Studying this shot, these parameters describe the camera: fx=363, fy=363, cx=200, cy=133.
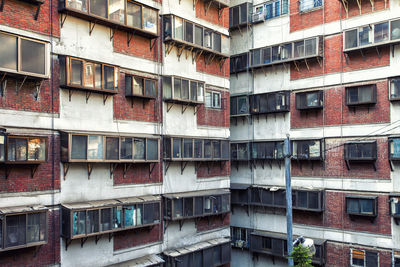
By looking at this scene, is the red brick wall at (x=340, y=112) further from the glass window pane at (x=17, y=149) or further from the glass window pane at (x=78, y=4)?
the glass window pane at (x=17, y=149)

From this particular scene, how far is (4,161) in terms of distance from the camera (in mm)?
15219

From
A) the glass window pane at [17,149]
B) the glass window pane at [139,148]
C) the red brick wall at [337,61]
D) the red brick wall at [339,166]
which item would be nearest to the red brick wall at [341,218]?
the red brick wall at [339,166]

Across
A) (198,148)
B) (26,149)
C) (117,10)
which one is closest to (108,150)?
(26,149)

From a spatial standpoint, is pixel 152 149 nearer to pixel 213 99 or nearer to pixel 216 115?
pixel 216 115

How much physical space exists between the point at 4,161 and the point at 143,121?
8453 millimetres

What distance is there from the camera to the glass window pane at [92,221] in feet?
58.7

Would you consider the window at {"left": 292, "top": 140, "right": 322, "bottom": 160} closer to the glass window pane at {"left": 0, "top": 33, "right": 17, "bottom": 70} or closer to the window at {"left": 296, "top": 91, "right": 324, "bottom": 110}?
the window at {"left": 296, "top": 91, "right": 324, "bottom": 110}

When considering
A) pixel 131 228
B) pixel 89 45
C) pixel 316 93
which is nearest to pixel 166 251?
pixel 131 228

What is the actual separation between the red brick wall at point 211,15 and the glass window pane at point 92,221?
15.5 m

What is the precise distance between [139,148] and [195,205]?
5.82 metres

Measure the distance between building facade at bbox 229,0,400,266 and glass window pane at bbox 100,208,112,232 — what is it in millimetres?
11102

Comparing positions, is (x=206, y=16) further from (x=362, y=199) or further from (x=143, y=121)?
(x=362, y=199)

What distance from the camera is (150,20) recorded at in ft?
71.9

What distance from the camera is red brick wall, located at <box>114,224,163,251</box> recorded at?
65.9 ft
